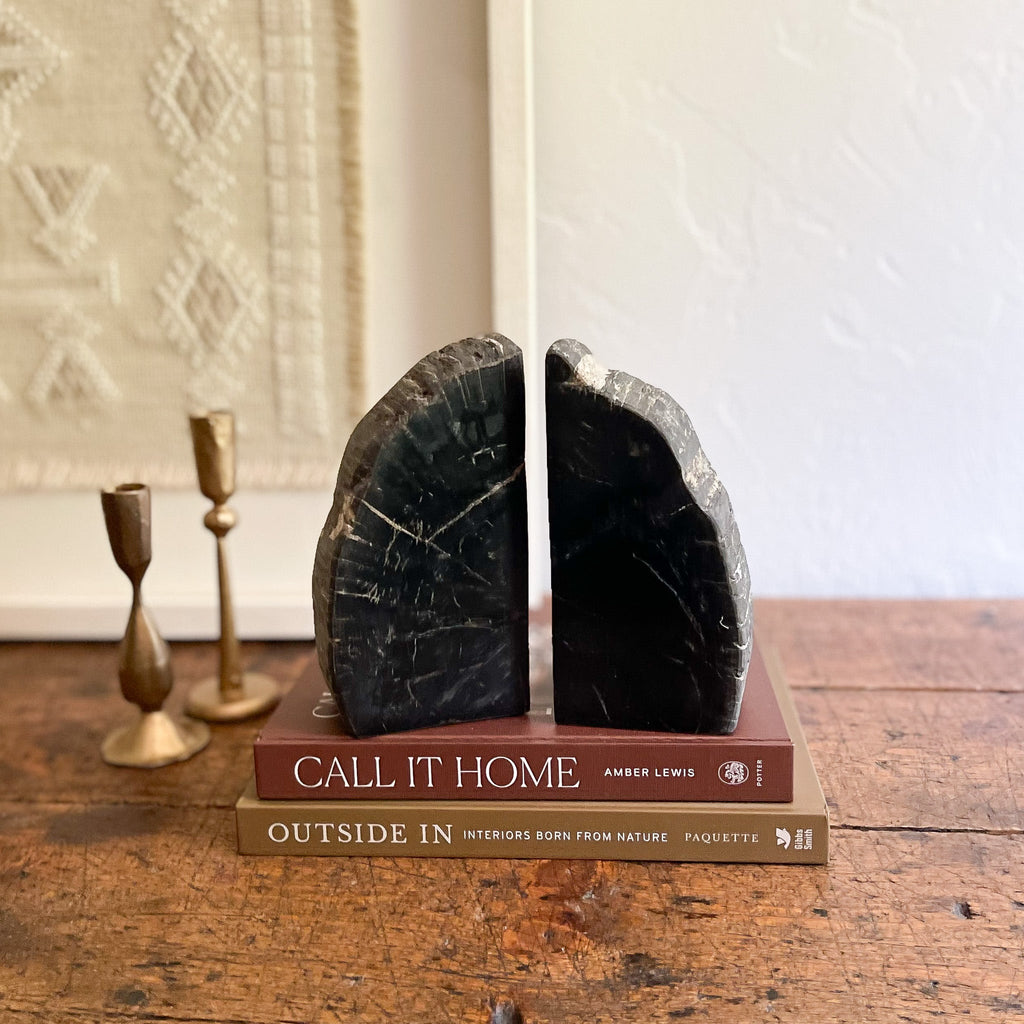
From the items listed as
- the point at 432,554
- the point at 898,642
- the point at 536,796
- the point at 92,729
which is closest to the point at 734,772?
the point at 536,796

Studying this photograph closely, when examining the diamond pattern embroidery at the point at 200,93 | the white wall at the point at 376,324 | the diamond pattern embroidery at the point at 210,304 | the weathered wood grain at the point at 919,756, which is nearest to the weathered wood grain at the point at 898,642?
the weathered wood grain at the point at 919,756

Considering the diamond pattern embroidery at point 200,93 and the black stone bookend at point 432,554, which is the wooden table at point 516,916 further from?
the diamond pattern embroidery at point 200,93

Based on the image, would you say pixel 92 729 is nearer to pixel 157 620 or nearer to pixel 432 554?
pixel 157 620

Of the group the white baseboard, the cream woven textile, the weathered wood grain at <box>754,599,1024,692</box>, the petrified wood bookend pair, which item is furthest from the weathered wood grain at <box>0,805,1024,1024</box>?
the cream woven textile

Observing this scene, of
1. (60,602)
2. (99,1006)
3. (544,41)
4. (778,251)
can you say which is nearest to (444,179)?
(544,41)

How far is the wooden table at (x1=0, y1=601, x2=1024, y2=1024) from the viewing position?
501mm

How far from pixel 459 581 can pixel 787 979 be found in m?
0.30

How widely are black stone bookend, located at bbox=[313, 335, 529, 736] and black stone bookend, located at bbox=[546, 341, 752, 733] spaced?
3cm

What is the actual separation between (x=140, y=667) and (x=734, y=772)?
46 centimetres

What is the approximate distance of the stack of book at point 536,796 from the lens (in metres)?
0.61

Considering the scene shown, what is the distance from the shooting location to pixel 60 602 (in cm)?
104

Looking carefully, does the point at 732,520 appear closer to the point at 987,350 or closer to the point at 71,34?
the point at 987,350

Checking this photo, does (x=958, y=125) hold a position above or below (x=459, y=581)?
above

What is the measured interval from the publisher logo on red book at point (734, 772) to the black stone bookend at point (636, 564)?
0.08ft
